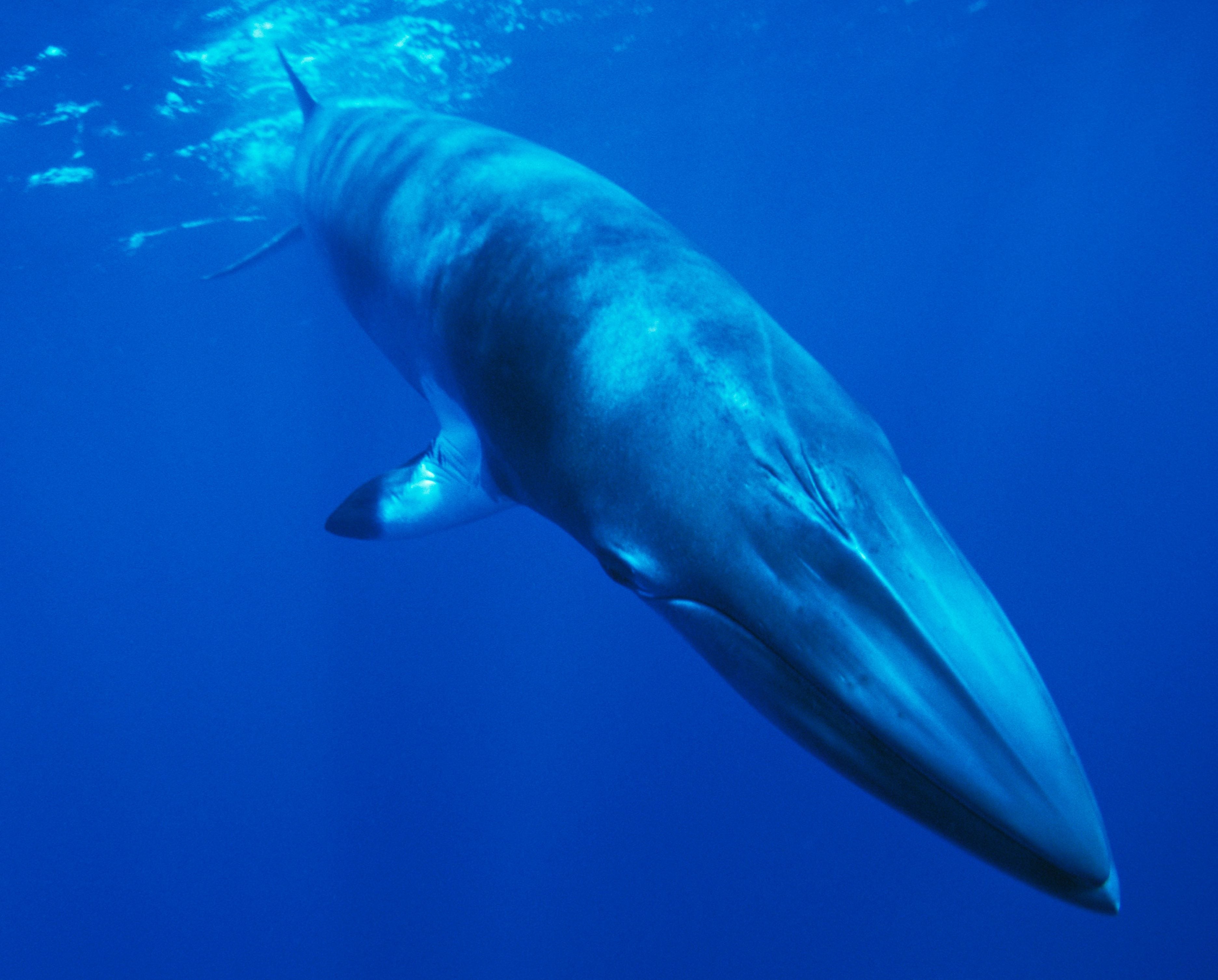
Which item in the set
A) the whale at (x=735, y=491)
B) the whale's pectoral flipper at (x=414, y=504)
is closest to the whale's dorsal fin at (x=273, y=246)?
the whale's pectoral flipper at (x=414, y=504)

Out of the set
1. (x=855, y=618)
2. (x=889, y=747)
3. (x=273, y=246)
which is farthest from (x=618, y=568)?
(x=273, y=246)

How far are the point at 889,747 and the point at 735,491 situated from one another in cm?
79

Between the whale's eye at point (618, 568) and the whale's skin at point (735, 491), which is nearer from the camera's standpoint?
the whale's skin at point (735, 491)

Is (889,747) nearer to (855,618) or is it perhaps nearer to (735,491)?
(855,618)

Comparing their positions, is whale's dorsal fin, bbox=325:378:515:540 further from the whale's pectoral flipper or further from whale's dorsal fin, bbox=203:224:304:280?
whale's dorsal fin, bbox=203:224:304:280

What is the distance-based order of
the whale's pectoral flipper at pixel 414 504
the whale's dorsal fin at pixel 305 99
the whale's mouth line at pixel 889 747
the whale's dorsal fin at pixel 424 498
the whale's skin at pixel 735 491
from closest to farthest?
the whale's mouth line at pixel 889 747, the whale's skin at pixel 735 491, the whale's dorsal fin at pixel 424 498, the whale's pectoral flipper at pixel 414 504, the whale's dorsal fin at pixel 305 99

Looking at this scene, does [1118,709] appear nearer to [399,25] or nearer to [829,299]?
[399,25]

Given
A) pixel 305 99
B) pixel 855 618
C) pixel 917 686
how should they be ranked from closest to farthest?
pixel 917 686 < pixel 855 618 < pixel 305 99

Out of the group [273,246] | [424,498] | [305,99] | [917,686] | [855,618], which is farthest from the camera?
[273,246]

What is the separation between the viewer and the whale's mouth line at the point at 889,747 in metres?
1.90

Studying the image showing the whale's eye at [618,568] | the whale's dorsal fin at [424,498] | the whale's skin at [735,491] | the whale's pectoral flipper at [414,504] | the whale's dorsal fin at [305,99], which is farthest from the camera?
the whale's dorsal fin at [305,99]

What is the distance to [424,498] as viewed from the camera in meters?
5.15

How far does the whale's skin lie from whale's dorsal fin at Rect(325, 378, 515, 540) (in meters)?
0.66

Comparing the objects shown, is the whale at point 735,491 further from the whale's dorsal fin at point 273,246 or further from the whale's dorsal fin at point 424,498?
the whale's dorsal fin at point 273,246
